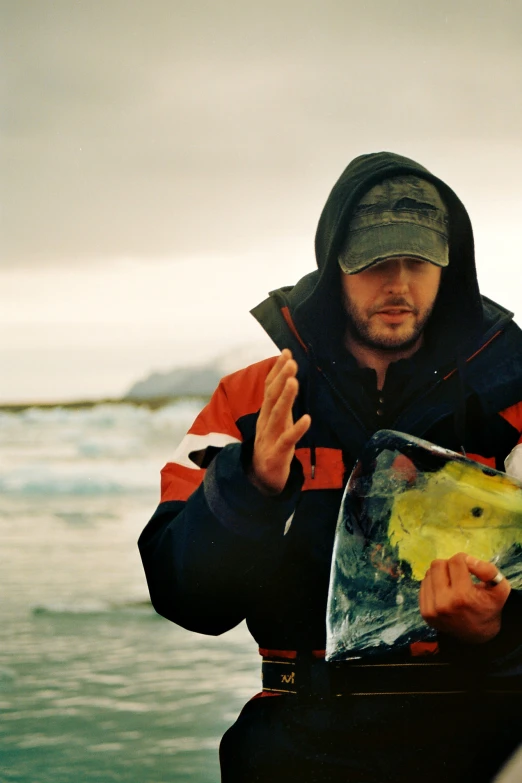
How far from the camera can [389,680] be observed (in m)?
Result: 1.38

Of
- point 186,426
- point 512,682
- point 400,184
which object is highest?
point 400,184

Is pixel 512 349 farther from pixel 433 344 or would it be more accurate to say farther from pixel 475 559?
pixel 475 559

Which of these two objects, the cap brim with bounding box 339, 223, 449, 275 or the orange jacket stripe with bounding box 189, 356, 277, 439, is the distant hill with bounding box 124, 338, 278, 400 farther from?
the cap brim with bounding box 339, 223, 449, 275

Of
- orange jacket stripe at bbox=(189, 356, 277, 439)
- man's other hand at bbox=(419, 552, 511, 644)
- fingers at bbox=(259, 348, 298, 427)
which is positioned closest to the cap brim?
orange jacket stripe at bbox=(189, 356, 277, 439)

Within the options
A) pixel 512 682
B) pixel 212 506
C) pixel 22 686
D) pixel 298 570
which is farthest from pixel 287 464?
pixel 22 686

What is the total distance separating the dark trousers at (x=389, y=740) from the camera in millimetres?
1354

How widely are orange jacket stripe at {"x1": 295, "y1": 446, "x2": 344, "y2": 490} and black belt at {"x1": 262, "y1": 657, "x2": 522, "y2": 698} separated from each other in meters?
0.25

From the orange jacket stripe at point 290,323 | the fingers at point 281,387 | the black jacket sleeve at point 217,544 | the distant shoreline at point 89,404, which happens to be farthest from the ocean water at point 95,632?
the fingers at point 281,387

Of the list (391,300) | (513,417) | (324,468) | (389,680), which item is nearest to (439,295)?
(391,300)

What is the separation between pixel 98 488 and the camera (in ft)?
5.70

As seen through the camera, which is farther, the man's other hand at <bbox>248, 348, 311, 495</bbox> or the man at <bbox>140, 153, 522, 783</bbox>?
the man at <bbox>140, 153, 522, 783</bbox>

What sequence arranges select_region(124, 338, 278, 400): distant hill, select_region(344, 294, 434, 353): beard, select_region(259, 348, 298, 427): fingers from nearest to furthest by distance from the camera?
select_region(259, 348, 298, 427): fingers, select_region(344, 294, 434, 353): beard, select_region(124, 338, 278, 400): distant hill

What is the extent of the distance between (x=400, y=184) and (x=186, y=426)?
53 cm

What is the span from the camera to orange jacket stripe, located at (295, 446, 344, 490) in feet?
4.71
